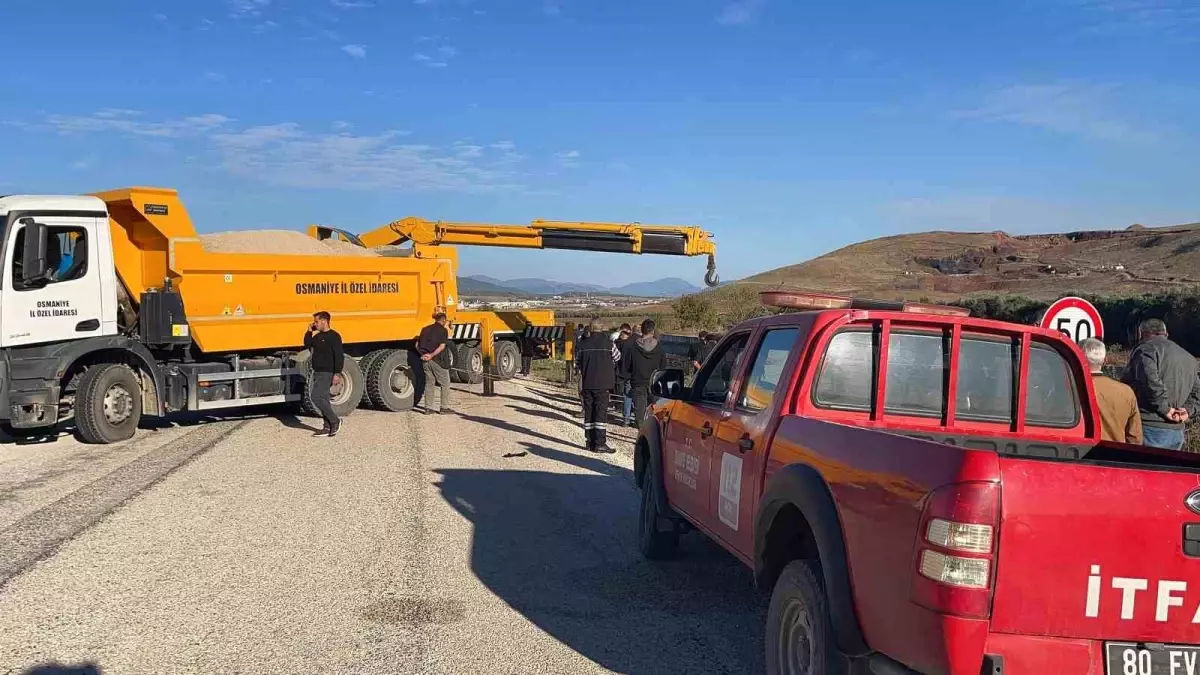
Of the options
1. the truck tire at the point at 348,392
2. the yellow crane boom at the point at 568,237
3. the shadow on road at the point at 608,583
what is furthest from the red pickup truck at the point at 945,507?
the yellow crane boom at the point at 568,237

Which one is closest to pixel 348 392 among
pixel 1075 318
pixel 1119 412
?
pixel 1075 318

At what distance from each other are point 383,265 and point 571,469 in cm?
730

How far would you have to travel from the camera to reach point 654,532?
7.06 metres

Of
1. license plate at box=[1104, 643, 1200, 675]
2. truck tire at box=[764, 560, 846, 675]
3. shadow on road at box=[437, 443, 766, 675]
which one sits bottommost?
shadow on road at box=[437, 443, 766, 675]

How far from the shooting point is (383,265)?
1712 centimetres

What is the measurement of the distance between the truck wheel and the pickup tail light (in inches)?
153

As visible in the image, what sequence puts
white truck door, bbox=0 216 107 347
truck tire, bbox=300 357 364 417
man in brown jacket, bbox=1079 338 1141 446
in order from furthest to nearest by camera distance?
truck tire, bbox=300 357 364 417 < white truck door, bbox=0 216 107 347 < man in brown jacket, bbox=1079 338 1141 446

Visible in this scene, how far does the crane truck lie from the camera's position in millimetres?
11750

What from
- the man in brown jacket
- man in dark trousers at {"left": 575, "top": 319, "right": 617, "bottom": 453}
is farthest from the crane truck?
the man in brown jacket

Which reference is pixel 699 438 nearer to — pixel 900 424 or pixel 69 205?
pixel 900 424

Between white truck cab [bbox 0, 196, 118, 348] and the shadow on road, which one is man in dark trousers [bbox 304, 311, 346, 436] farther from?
the shadow on road

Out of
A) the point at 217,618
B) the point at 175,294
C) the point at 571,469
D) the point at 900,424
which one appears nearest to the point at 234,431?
the point at 175,294

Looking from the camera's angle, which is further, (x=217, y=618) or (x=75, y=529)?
(x=75, y=529)

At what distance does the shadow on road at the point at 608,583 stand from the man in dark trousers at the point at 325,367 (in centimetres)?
432
